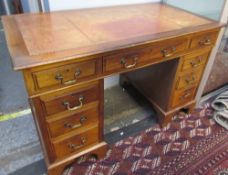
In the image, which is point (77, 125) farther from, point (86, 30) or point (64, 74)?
point (86, 30)

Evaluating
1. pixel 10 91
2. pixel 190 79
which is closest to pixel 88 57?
pixel 190 79

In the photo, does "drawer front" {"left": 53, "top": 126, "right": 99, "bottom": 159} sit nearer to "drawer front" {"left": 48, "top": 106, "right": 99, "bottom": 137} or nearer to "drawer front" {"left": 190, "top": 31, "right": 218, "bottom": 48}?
"drawer front" {"left": 48, "top": 106, "right": 99, "bottom": 137}

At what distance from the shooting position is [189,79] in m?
1.45

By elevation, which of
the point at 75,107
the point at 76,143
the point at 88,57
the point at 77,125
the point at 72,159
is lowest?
the point at 72,159

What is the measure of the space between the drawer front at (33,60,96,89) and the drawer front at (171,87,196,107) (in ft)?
2.58

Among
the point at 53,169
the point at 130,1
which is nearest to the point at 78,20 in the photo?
the point at 130,1

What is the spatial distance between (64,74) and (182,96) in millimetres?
1003

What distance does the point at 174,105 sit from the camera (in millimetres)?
1549

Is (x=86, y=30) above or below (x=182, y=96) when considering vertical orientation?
above

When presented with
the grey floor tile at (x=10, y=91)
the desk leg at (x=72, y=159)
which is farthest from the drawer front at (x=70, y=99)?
the grey floor tile at (x=10, y=91)

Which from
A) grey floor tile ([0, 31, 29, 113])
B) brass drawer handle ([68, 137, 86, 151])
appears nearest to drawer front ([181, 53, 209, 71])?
brass drawer handle ([68, 137, 86, 151])

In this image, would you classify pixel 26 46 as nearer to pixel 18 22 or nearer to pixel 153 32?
pixel 18 22

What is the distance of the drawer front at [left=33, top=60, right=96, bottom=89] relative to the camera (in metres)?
0.82

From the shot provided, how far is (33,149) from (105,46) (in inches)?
36.9
